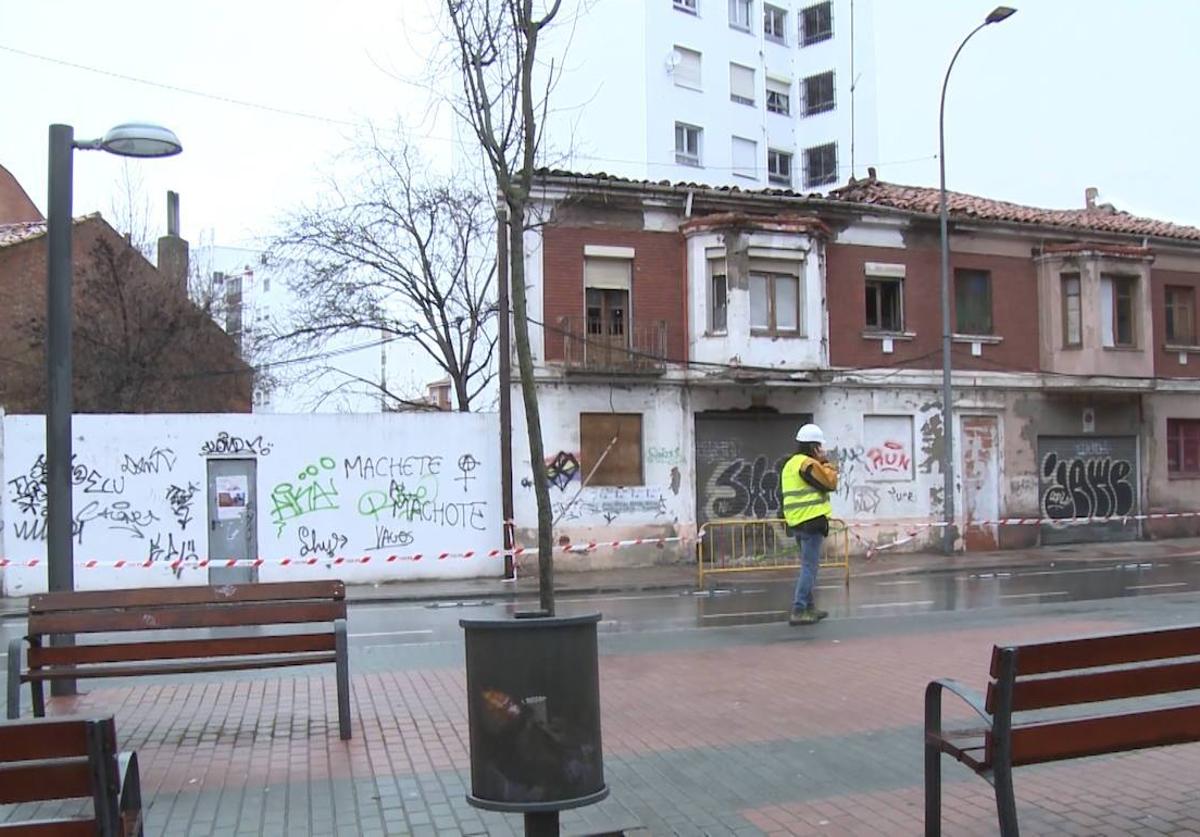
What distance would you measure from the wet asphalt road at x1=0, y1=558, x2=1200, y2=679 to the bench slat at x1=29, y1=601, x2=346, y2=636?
2653 mm

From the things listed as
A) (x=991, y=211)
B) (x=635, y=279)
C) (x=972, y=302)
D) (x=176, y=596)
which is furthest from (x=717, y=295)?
(x=176, y=596)

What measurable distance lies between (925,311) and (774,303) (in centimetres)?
409

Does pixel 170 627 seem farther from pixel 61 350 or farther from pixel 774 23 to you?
pixel 774 23

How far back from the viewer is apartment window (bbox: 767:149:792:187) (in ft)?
162

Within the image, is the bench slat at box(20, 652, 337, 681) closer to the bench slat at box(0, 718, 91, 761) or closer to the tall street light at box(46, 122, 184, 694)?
the tall street light at box(46, 122, 184, 694)

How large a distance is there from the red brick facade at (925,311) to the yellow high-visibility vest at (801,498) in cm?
1186

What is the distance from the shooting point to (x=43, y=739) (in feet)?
10.1

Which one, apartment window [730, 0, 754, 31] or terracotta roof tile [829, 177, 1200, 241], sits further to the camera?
apartment window [730, 0, 754, 31]

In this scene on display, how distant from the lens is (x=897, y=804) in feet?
16.5

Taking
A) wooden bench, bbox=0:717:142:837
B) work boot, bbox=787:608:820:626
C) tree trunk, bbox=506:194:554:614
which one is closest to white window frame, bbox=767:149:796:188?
work boot, bbox=787:608:820:626

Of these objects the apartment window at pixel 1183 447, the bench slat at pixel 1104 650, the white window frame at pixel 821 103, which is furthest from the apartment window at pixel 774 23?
the bench slat at pixel 1104 650

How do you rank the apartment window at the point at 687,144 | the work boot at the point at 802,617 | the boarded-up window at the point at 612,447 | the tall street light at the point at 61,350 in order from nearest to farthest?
the tall street light at the point at 61,350
the work boot at the point at 802,617
the boarded-up window at the point at 612,447
the apartment window at the point at 687,144

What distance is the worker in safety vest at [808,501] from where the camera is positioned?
1088cm

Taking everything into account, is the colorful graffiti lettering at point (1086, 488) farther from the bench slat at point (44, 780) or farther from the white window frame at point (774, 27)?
the white window frame at point (774, 27)
